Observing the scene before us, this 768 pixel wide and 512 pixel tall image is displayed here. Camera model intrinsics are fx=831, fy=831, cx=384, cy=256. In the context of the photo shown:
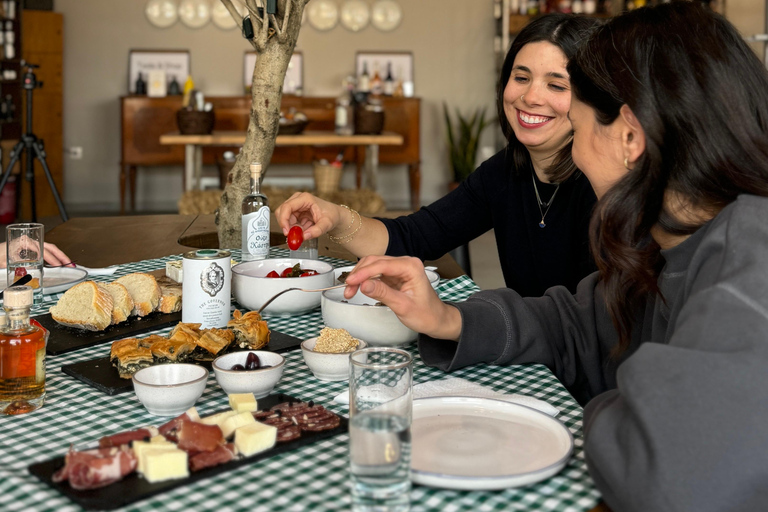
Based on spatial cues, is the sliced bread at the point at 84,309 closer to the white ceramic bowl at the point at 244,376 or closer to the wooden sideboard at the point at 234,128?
the white ceramic bowl at the point at 244,376

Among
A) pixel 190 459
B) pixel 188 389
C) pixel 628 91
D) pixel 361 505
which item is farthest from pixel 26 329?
pixel 628 91

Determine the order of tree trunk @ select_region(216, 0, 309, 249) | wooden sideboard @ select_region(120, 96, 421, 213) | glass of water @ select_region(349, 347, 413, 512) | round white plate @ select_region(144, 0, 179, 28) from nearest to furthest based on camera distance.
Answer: glass of water @ select_region(349, 347, 413, 512), tree trunk @ select_region(216, 0, 309, 249), wooden sideboard @ select_region(120, 96, 421, 213), round white plate @ select_region(144, 0, 179, 28)

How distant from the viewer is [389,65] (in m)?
7.69

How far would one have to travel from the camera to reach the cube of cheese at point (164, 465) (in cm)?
83

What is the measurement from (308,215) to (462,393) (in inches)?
32.8

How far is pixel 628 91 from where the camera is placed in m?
0.98

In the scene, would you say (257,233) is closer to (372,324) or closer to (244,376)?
(372,324)

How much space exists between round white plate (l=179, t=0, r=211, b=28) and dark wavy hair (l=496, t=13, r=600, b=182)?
5.93m

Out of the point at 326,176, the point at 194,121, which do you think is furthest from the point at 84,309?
the point at 326,176

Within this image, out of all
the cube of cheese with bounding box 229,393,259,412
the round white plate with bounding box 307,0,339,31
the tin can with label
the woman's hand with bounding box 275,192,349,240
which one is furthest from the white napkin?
the round white plate with bounding box 307,0,339,31

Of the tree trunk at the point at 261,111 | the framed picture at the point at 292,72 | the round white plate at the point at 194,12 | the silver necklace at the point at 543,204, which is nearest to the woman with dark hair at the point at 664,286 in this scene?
the silver necklace at the point at 543,204

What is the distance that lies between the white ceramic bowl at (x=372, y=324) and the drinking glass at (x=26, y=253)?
63 cm

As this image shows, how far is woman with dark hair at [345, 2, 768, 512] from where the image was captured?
30.9 inches

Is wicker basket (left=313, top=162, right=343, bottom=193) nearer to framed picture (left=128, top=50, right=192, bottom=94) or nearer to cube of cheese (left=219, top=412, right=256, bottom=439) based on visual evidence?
framed picture (left=128, top=50, right=192, bottom=94)
